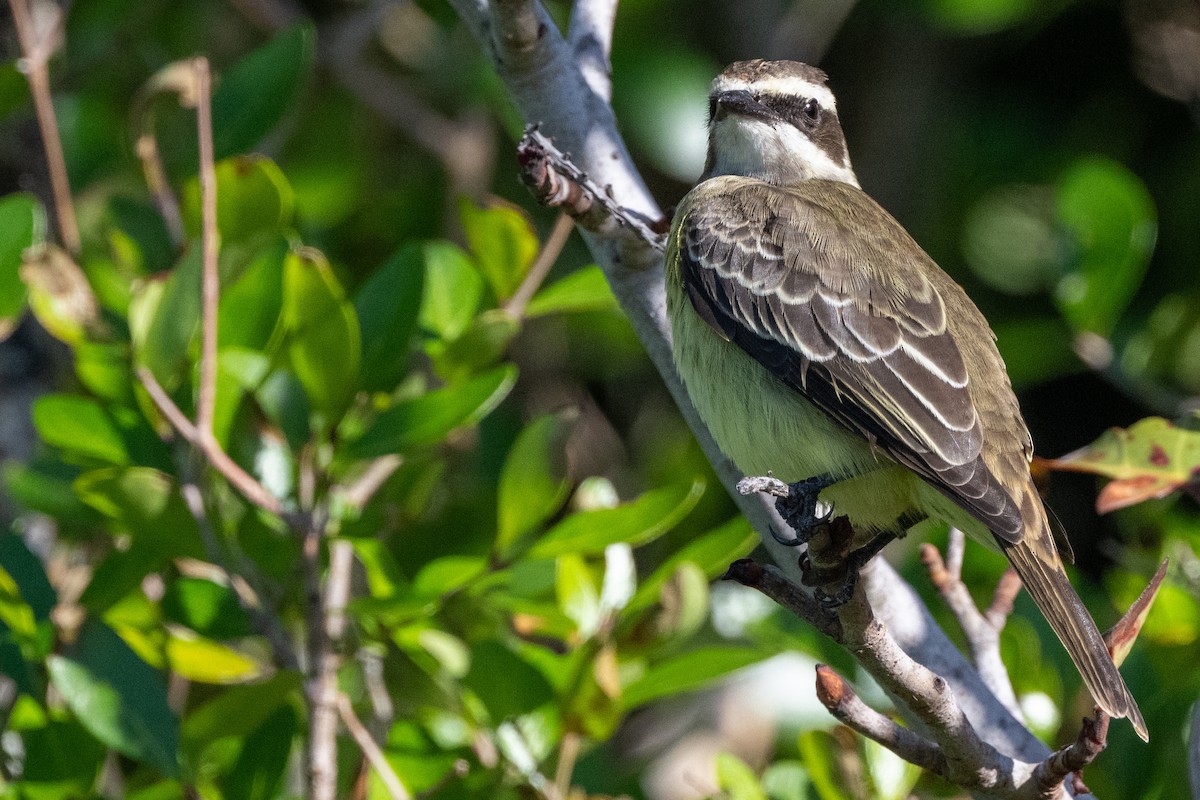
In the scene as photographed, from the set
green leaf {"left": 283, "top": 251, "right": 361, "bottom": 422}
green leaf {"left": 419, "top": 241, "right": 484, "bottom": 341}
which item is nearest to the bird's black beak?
green leaf {"left": 419, "top": 241, "right": 484, "bottom": 341}

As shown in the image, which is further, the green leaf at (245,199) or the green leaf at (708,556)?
the green leaf at (245,199)

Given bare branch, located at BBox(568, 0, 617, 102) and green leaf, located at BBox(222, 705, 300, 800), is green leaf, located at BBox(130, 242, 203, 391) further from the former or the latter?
bare branch, located at BBox(568, 0, 617, 102)

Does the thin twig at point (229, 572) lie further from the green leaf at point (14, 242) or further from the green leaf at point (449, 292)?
the green leaf at point (449, 292)

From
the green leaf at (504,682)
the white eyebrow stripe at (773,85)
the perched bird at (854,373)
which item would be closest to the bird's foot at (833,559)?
the perched bird at (854,373)

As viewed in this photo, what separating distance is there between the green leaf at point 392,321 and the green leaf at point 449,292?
0.96 feet

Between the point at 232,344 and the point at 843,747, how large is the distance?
1708mm

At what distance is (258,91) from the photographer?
12.5ft

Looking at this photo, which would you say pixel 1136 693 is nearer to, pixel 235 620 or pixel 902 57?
pixel 235 620

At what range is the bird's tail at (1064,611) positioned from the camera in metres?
2.62

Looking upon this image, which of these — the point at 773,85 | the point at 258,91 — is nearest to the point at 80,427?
the point at 258,91

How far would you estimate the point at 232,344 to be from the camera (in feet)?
11.2

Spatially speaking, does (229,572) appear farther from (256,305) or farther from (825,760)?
(825,760)

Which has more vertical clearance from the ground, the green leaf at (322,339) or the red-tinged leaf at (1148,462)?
the green leaf at (322,339)

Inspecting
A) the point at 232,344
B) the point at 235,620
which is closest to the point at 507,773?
the point at 235,620
